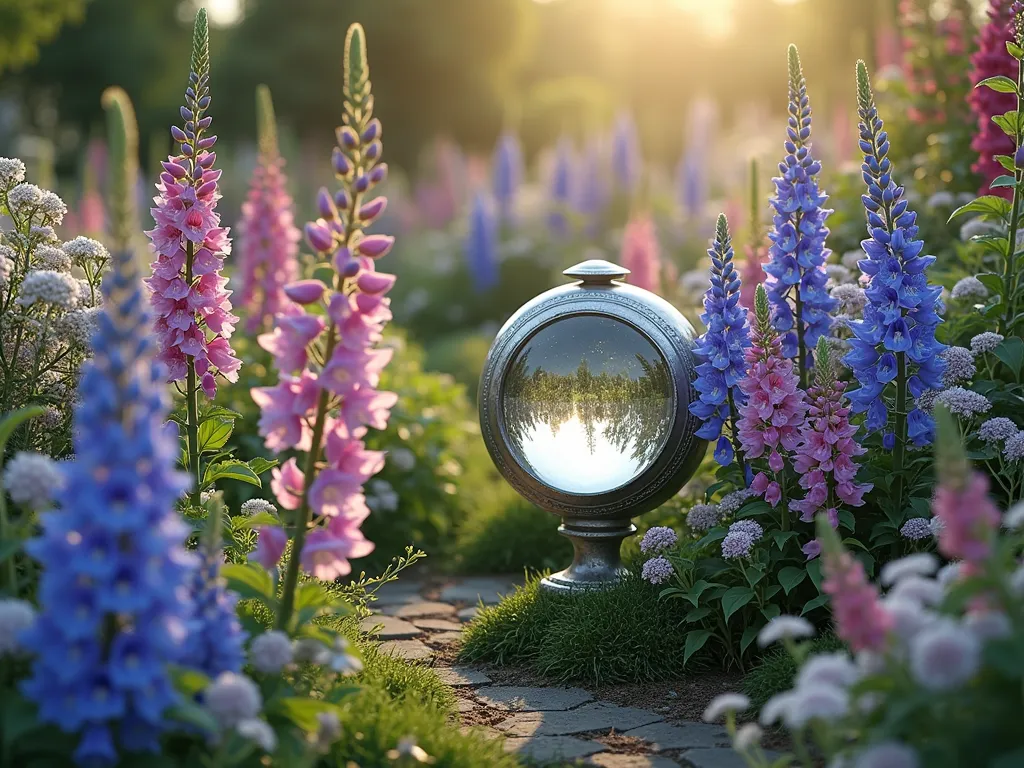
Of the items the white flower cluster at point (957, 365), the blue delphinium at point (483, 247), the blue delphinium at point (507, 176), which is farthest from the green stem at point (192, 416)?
the blue delphinium at point (507, 176)

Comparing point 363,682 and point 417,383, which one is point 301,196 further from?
point 363,682

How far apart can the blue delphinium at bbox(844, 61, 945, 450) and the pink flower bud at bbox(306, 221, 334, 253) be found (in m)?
2.07

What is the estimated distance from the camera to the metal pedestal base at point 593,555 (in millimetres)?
5250

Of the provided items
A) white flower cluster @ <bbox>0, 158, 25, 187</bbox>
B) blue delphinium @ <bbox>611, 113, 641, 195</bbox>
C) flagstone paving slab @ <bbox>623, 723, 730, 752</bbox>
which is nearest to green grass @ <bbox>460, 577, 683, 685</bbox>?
flagstone paving slab @ <bbox>623, 723, 730, 752</bbox>

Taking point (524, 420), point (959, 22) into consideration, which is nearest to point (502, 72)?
point (959, 22)

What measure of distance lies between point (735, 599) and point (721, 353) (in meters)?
0.99

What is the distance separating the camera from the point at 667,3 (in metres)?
43.9

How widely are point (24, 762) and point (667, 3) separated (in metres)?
44.1

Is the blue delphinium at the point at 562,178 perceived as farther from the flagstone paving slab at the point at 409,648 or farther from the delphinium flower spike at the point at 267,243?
the flagstone paving slab at the point at 409,648

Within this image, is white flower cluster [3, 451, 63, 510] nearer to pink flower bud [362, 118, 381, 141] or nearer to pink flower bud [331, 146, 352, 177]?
pink flower bud [331, 146, 352, 177]

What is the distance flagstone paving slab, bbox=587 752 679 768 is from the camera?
150 inches

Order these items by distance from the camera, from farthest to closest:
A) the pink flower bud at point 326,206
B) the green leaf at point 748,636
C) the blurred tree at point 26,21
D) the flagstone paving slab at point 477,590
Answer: the blurred tree at point 26,21 → the flagstone paving slab at point 477,590 → the green leaf at point 748,636 → the pink flower bud at point 326,206

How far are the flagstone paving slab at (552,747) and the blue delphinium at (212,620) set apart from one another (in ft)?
3.78

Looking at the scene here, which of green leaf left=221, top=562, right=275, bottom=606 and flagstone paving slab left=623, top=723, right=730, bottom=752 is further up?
green leaf left=221, top=562, right=275, bottom=606
